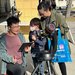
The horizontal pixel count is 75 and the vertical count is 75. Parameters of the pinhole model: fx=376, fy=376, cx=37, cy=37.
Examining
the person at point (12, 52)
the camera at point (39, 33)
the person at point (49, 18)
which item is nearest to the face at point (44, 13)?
the person at point (49, 18)

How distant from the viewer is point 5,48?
5.50 m

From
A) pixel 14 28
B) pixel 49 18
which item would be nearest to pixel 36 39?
pixel 49 18

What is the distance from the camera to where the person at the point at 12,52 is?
215 inches

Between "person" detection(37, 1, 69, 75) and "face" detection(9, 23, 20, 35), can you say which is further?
"person" detection(37, 1, 69, 75)

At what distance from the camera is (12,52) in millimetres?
5516

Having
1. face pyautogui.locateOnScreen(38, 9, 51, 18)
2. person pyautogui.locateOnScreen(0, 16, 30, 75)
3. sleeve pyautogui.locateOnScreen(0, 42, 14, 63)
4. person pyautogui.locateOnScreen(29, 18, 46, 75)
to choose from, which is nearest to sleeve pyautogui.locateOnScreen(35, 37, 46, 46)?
person pyautogui.locateOnScreen(29, 18, 46, 75)

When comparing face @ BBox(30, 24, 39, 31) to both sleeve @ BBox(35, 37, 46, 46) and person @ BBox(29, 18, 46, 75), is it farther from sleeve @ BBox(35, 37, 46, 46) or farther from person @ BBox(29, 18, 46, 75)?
sleeve @ BBox(35, 37, 46, 46)

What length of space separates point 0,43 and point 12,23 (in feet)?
1.13

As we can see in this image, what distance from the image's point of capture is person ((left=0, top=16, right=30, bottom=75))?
5.47m

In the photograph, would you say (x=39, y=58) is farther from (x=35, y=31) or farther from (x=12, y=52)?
(x=35, y=31)

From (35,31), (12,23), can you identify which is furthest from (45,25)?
(12,23)

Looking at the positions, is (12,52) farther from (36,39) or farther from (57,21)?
(57,21)

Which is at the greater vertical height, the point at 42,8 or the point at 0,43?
the point at 42,8

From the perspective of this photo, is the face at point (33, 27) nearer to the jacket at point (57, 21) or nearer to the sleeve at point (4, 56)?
the jacket at point (57, 21)
